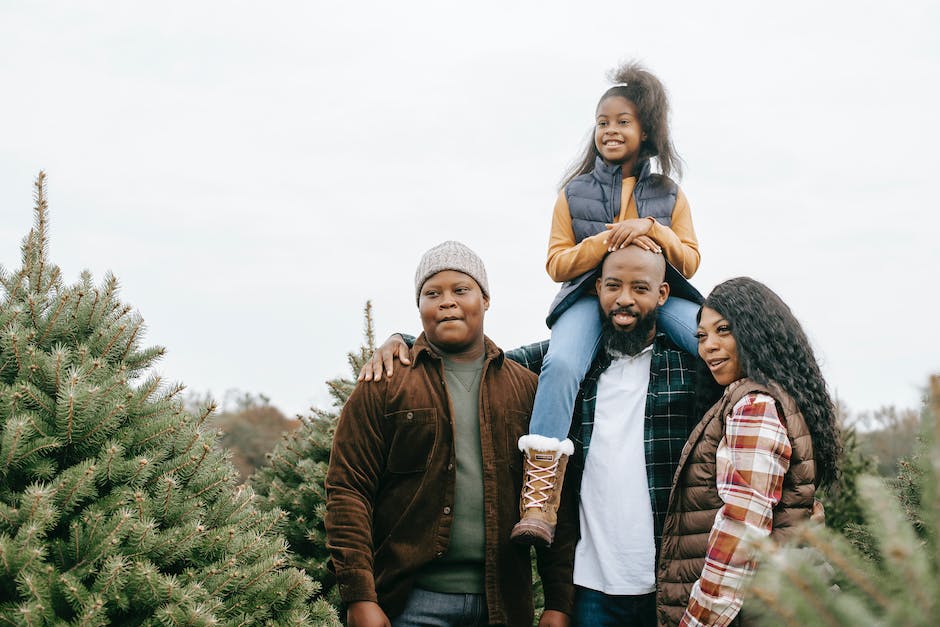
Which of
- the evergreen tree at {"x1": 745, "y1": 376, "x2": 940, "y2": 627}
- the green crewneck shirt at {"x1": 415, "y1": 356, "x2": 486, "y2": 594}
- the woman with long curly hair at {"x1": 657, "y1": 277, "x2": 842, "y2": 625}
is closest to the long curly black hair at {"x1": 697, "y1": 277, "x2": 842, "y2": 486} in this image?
the woman with long curly hair at {"x1": 657, "y1": 277, "x2": 842, "y2": 625}

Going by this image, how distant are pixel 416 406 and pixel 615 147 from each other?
1.92 m

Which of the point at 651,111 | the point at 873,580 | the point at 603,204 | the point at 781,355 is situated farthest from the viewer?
the point at 651,111

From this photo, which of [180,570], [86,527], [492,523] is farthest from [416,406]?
[86,527]

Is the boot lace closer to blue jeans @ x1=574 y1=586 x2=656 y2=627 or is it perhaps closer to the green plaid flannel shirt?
the green plaid flannel shirt

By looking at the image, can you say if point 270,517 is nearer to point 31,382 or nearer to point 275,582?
point 275,582

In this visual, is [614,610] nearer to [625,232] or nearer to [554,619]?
[554,619]

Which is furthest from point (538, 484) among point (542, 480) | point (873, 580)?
point (873, 580)

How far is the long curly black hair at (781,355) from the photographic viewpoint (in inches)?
129

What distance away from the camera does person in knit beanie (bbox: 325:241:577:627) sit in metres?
3.44

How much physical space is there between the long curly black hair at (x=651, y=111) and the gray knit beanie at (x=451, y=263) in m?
1.33

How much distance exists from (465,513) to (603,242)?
1.48m

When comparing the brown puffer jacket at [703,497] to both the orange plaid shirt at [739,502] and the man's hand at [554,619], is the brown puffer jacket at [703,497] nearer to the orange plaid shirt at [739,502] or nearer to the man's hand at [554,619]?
the orange plaid shirt at [739,502]

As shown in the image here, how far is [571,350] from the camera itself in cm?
386

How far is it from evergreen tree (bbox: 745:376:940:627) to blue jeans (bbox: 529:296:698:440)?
2.27 m
